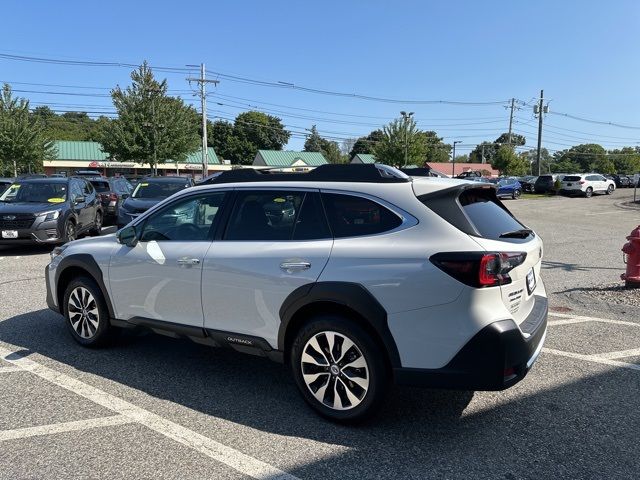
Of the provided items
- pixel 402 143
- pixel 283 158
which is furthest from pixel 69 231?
pixel 283 158

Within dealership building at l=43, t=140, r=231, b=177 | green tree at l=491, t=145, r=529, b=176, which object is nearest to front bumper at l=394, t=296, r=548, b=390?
dealership building at l=43, t=140, r=231, b=177

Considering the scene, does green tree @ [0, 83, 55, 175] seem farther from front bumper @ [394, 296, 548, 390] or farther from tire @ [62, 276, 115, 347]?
front bumper @ [394, 296, 548, 390]

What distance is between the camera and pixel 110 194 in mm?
16797

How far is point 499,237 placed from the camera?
130 inches

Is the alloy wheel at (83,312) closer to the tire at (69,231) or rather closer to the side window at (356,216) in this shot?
the side window at (356,216)

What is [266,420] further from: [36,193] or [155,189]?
[155,189]

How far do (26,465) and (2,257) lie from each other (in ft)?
29.9

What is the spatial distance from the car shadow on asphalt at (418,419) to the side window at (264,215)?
1274 millimetres

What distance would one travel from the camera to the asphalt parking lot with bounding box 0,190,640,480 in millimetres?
2930

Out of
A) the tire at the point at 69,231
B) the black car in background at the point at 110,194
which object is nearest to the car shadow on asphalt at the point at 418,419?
the tire at the point at 69,231

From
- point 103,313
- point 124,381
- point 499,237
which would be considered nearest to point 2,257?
point 103,313

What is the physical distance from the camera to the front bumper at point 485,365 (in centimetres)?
292

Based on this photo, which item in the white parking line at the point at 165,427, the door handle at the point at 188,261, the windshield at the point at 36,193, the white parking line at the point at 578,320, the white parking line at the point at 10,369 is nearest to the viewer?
the white parking line at the point at 165,427

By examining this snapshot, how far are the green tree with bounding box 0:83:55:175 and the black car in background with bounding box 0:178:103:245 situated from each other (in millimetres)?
28470
